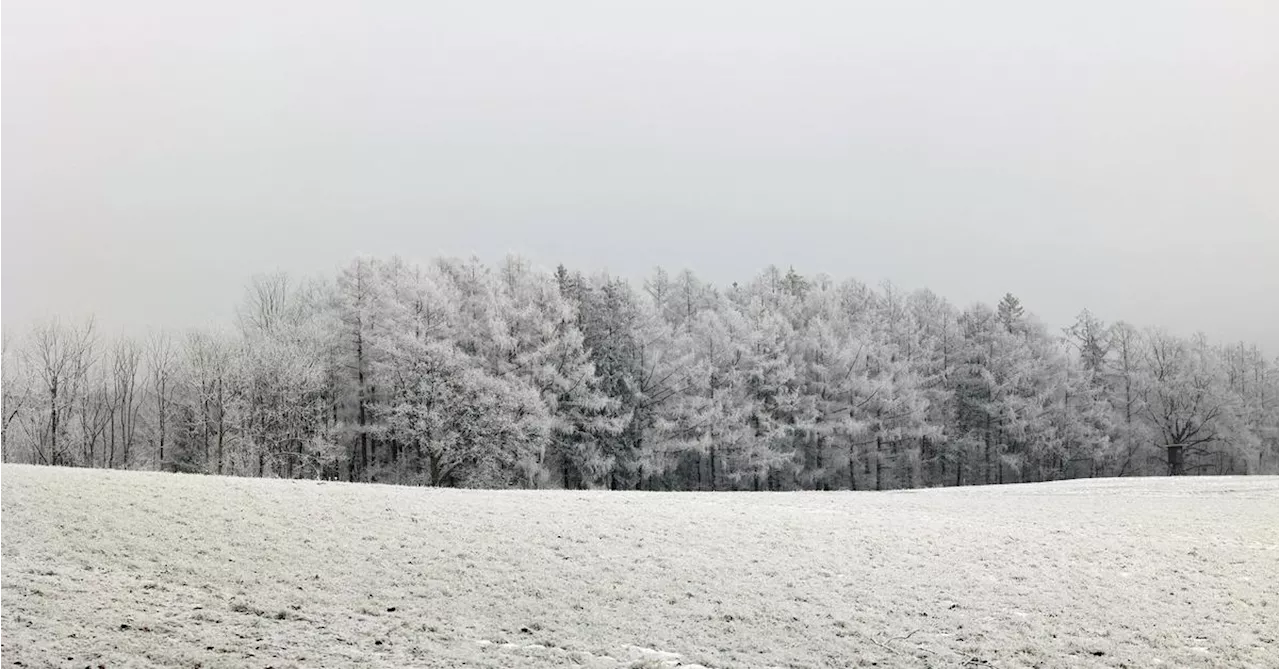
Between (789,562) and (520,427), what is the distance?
88.6 ft

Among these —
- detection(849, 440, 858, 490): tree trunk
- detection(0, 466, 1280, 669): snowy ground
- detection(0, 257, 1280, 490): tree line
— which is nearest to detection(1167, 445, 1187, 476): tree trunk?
detection(0, 257, 1280, 490): tree line

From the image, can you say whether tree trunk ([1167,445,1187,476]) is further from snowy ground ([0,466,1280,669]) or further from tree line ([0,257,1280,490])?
snowy ground ([0,466,1280,669])

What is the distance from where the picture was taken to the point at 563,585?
39.5 ft

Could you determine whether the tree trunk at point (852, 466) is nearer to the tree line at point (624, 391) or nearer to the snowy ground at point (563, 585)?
the tree line at point (624, 391)

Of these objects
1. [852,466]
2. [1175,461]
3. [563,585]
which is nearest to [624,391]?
[852,466]

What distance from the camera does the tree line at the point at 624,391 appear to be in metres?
41.9

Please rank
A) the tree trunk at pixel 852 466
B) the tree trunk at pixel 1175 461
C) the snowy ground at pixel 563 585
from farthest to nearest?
1. the tree trunk at pixel 1175 461
2. the tree trunk at pixel 852 466
3. the snowy ground at pixel 563 585

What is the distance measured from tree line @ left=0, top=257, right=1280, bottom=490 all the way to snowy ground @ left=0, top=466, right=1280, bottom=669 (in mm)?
22722

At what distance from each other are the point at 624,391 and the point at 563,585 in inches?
1422

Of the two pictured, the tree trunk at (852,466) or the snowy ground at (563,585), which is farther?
the tree trunk at (852,466)

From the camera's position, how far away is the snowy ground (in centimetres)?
916

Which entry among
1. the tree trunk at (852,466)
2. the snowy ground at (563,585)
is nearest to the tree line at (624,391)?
the tree trunk at (852,466)

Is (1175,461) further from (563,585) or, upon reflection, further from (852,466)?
(563,585)

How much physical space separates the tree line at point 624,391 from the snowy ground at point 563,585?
22.7 meters
